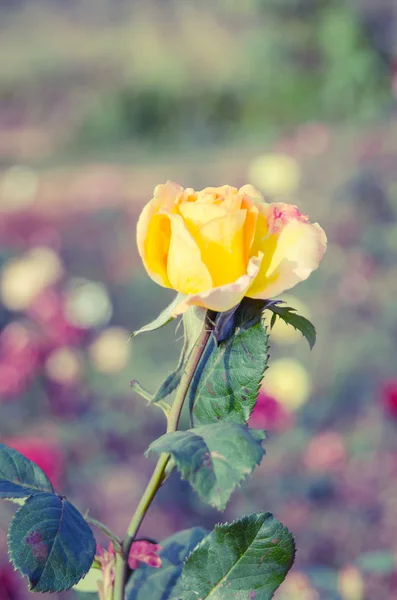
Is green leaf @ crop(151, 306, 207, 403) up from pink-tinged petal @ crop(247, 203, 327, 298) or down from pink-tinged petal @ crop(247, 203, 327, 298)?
down

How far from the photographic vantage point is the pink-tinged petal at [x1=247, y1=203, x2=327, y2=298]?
0.29m

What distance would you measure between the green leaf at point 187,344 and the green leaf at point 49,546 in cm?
6

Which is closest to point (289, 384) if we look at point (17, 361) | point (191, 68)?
point (17, 361)

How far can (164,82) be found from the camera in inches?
144

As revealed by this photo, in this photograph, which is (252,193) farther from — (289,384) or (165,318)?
(289,384)

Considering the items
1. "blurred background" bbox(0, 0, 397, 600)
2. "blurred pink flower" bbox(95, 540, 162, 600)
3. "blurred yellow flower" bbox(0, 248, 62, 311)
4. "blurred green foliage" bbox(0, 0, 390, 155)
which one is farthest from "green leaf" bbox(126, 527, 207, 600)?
"blurred green foliage" bbox(0, 0, 390, 155)

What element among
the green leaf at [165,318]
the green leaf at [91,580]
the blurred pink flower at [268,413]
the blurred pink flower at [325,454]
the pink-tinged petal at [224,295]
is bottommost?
the blurred pink flower at [325,454]

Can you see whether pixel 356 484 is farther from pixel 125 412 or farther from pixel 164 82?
pixel 164 82

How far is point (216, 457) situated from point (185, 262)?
0.24ft

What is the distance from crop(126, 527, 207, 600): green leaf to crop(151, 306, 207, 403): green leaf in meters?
0.11

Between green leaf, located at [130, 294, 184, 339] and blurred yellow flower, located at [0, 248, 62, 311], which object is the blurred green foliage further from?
green leaf, located at [130, 294, 184, 339]

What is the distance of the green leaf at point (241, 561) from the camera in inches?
12.5

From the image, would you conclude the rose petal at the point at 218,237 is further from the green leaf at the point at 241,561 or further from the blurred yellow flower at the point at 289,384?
the blurred yellow flower at the point at 289,384

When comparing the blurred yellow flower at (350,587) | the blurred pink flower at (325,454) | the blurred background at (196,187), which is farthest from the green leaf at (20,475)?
the blurred pink flower at (325,454)
